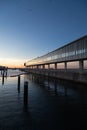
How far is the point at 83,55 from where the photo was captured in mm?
37656

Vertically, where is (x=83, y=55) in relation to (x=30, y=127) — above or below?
above

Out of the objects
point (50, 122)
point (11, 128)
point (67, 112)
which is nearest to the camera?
point (11, 128)

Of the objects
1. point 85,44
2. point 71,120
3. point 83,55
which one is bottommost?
point 71,120

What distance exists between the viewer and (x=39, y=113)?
11336 millimetres

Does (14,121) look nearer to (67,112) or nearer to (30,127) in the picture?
(30,127)

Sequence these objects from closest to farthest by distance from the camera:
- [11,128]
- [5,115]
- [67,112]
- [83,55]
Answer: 1. [11,128]
2. [5,115]
3. [67,112]
4. [83,55]

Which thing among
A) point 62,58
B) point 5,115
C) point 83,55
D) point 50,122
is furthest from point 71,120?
point 62,58

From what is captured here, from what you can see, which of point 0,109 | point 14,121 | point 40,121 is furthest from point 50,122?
point 0,109

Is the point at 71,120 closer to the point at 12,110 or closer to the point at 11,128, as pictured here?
the point at 11,128

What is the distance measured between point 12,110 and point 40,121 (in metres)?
3.30

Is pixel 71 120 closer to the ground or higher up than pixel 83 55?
closer to the ground

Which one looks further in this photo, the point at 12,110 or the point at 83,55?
the point at 83,55

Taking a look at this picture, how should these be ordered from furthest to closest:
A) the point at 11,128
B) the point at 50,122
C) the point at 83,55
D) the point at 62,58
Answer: the point at 62,58
the point at 83,55
the point at 50,122
the point at 11,128

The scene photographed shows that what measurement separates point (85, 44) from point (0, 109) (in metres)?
30.3
